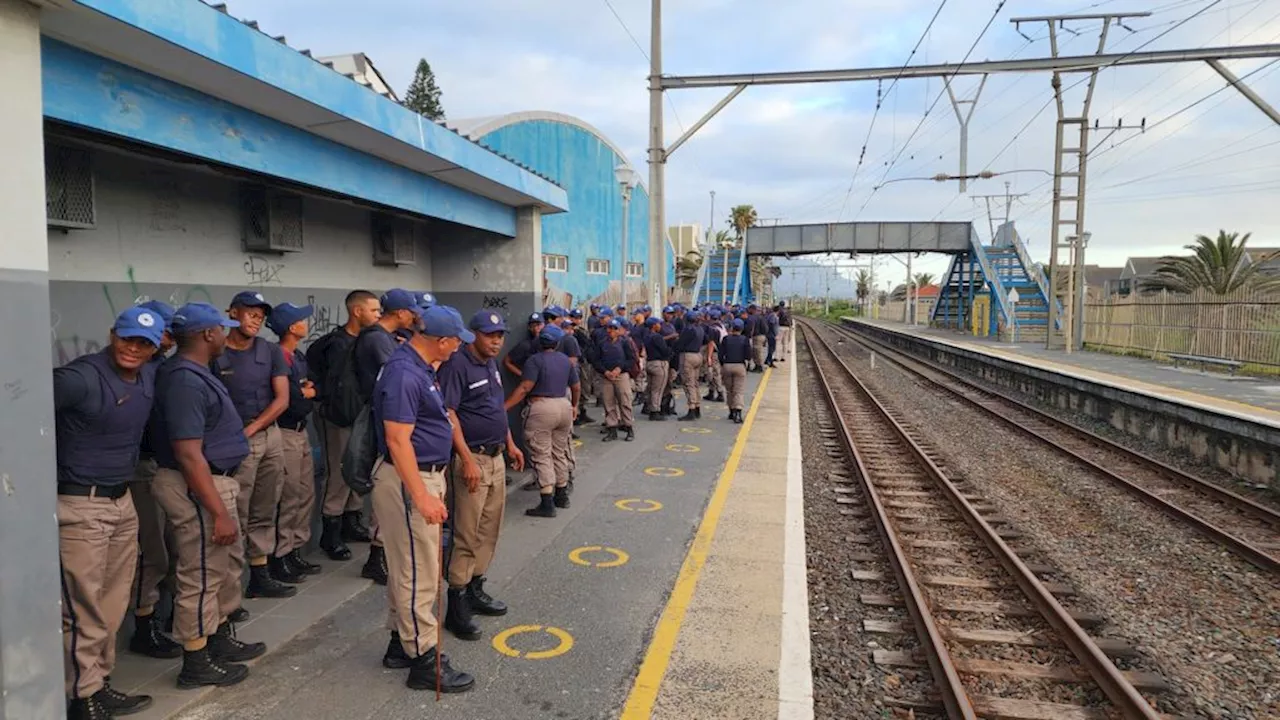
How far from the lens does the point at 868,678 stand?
4523mm

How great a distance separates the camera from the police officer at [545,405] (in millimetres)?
6945

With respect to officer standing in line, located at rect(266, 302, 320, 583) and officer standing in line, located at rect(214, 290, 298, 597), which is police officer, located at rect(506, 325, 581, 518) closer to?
officer standing in line, located at rect(266, 302, 320, 583)

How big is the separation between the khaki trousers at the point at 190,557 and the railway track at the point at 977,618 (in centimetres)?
365

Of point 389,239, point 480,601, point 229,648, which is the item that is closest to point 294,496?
point 229,648

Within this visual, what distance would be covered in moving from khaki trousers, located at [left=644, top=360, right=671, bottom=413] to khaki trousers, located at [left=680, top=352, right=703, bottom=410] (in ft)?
0.90

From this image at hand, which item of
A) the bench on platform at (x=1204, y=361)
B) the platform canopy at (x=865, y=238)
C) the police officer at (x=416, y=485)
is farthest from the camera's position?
the platform canopy at (x=865, y=238)

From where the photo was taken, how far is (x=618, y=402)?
1092 cm

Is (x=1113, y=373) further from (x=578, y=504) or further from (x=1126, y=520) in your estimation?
(x=578, y=504)

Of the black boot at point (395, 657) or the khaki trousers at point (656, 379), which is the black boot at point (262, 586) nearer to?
the black boot at point (395, 657)

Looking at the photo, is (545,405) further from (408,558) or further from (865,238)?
(865,238)

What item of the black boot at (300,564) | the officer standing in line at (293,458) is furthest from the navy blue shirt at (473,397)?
the black boot at (300,564)

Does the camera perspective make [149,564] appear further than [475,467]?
No

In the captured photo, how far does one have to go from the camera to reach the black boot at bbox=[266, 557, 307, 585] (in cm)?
535

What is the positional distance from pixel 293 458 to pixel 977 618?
4.93 m
